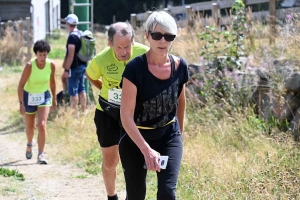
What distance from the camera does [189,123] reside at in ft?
28.5

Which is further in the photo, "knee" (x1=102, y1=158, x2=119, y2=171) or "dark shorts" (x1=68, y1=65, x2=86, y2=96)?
"dark shorts" (x1=68, y1=65, x2=86, y2=96)

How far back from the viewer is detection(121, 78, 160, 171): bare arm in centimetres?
410

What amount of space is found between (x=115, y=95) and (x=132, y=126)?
122cm

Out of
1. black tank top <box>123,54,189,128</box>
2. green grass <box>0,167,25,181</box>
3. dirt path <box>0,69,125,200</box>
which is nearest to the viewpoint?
black tank top <box>123,54,189,128</box>

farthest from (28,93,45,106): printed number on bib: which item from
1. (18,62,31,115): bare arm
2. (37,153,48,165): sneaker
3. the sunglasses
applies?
the sunglasses

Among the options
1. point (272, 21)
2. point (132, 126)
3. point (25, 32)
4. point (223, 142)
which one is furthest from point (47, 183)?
point (25, 32)

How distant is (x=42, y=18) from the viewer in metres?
35.1

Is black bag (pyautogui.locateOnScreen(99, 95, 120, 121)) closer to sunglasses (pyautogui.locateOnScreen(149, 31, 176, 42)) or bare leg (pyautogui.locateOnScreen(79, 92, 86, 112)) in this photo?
sunglasses (pyautogui.locateOnScreen(149, 31, 176, 42))

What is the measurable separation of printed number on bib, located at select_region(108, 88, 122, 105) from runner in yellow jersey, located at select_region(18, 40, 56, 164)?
9.68ft

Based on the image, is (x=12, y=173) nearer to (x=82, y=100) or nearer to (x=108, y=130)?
(x=108, y=130)

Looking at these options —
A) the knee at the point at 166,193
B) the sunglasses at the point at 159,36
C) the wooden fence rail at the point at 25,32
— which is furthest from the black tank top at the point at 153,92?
the wooden fence rail at the point at 25,32

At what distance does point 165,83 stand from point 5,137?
21.1ft

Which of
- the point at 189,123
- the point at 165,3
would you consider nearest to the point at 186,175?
the point at 189,123

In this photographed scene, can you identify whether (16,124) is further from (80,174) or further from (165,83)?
(165,83)
